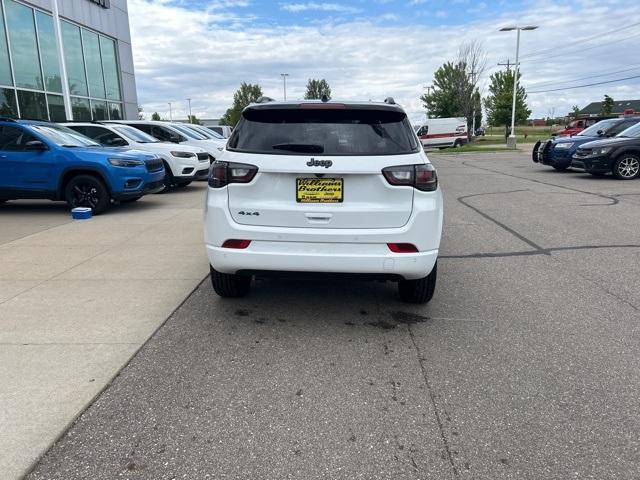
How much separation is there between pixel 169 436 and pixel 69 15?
75.4 ft

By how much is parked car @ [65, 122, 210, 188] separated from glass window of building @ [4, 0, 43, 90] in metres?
7.36

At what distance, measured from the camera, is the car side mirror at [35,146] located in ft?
30.0

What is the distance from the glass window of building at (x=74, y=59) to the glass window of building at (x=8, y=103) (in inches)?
135

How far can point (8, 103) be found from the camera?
1689 centimetres

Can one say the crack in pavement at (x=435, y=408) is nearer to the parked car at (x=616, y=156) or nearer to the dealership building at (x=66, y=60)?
the parked car at (x=616, y=156)

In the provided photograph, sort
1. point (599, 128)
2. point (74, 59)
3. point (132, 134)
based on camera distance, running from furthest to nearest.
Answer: point (74, 59) < point (599, 128) < point (132, 134)

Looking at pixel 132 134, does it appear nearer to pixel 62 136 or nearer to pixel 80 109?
pixel 62 136

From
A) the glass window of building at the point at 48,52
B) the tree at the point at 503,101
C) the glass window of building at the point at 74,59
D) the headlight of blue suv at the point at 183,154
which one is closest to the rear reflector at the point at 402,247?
the headlight of blue suv at the point at 183,154

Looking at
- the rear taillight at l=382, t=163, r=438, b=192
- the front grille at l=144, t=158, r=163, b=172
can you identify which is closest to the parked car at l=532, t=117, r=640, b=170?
the front grille at l=144, t=158, r=163, b=172

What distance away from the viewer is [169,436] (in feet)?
8.73

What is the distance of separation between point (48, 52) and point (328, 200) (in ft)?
66.3

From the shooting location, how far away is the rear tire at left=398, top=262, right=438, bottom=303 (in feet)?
14.1

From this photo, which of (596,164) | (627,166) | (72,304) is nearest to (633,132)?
(627,166)

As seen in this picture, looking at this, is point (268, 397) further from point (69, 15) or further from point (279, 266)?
point (69, 15)
